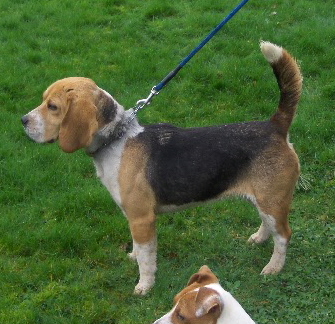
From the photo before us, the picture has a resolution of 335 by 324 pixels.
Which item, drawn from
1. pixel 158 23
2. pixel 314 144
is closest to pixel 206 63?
pixel 158 23

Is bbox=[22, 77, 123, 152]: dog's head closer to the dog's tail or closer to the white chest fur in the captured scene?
the white chest fur

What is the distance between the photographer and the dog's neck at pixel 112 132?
5.74 m

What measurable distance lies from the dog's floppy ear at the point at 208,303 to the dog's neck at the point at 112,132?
181 cm

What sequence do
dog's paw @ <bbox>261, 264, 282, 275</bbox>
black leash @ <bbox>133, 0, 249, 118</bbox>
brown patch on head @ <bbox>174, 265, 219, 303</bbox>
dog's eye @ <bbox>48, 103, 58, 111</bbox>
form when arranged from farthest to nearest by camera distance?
1. dog's paw @ <bbox>261, 264, 282, 275</bbox>
2. black leash @ <bbox>133, 0, 249, 118</bbox>
3. dog's eye @ <bbox>48, 103, 58, 111</bbox>
4. brown patch on head @ <bbox>174, 265, 219, 303</bbox>

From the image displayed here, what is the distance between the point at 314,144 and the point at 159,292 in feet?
9.59

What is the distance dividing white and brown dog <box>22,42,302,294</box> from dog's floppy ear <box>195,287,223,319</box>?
1.60m

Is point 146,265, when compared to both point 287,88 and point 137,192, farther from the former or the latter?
point 287,88

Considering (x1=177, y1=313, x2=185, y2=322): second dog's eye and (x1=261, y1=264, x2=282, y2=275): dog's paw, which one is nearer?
(x1=177, y1=313, x2=185, y2=322): second dog's eye

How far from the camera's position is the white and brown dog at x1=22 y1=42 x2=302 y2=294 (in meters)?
5.83

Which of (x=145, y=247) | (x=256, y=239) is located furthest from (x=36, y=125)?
(x=256, y=239)

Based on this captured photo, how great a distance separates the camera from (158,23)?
421 inches

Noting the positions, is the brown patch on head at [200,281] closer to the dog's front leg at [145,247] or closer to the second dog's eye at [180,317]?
the second dog's eye at [180,317]

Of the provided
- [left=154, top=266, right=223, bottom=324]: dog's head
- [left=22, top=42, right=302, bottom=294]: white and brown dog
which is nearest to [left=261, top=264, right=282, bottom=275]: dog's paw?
[left=22, top=42, right=302, bottom=294]: white and brown dog

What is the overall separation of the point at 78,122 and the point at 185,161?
942 mm
